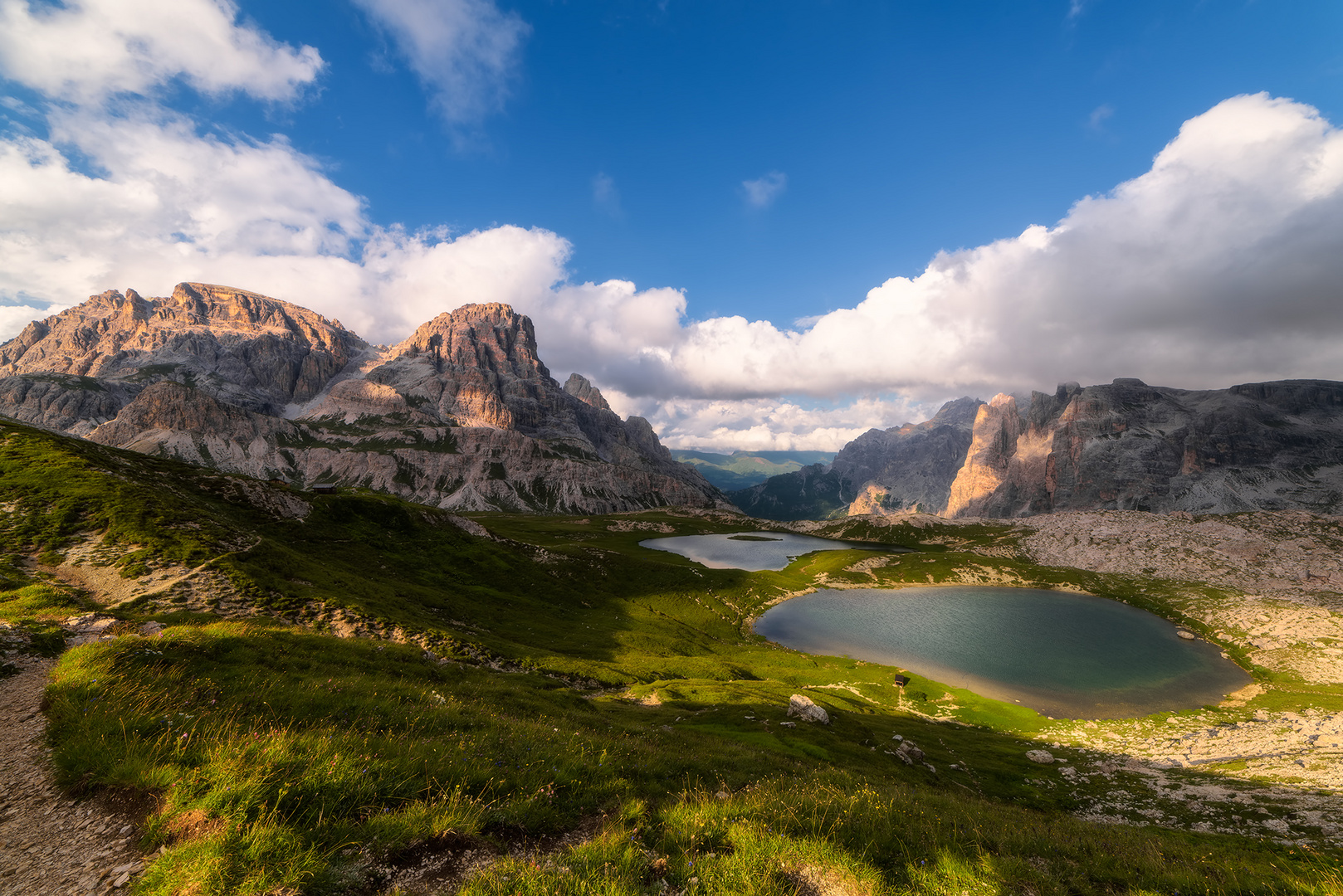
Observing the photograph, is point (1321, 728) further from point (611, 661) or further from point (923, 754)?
point (611, 661)

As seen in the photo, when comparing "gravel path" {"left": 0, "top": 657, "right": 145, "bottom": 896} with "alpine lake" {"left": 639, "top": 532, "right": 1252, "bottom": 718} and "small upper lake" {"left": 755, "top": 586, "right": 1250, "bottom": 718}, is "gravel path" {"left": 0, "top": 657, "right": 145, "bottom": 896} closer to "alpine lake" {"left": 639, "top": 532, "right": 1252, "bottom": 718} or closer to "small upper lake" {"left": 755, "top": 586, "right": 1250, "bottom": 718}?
"small upper lake" {"left": 755, "top": 586, "right": 1250, "bottom": 718}

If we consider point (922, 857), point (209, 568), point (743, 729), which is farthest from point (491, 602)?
point (922, 857)

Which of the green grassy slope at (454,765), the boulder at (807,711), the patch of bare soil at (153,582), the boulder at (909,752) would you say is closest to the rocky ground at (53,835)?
the green grassy slope at (454,765)

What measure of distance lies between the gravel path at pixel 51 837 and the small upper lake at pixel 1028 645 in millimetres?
83506

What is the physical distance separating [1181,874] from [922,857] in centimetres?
714

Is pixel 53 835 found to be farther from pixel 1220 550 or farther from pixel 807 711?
pixel 1220 550

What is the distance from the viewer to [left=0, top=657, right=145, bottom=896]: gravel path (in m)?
6.00

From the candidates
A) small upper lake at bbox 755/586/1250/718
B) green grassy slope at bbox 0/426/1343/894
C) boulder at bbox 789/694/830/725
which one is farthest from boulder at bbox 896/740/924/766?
small upper lake at bbox 755/586/1250/718

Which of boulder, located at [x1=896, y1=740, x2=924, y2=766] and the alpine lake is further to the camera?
the alpine lake

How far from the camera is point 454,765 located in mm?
9742

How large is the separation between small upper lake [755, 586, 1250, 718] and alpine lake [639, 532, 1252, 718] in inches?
9.4

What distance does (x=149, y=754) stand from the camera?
314 inches

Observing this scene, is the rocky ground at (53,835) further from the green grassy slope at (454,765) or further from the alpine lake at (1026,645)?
the alpine lake at (1026,645)

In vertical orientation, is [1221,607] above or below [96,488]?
below
